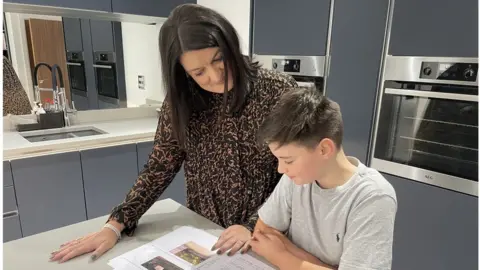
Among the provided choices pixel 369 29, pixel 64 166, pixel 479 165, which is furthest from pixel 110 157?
pixel 479 165

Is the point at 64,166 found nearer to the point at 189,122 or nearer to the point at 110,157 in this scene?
the point at 110,157

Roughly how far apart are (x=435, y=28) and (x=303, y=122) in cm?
114

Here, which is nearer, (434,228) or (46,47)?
(434,228)

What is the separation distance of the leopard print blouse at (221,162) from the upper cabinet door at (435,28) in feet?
2.90

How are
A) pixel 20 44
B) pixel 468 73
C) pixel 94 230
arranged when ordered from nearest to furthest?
pixel 94 230
pixel 468 73
pixel 20 44

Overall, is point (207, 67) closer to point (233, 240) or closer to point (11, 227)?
point (233, 240)

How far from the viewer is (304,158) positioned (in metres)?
0.82

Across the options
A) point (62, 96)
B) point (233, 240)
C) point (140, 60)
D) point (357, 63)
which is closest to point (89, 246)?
point (233, 240)

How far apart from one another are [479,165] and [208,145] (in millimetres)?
1212

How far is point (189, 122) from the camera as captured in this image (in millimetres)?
1126

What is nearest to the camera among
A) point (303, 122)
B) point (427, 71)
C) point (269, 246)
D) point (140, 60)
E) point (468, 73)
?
point (303, 122)

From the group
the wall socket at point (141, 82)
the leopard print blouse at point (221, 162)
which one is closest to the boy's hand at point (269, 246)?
the leopard print blouse at point (221, 162)

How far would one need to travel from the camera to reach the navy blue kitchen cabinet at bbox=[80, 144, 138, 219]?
2221 mm

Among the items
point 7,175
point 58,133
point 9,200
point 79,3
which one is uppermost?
point 79,3
